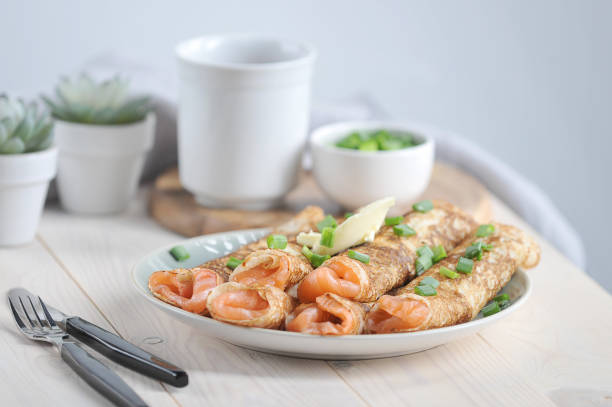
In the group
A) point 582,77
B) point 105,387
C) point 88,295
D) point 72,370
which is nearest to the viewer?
point 105,387

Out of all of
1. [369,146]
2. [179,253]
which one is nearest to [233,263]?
[179,253]

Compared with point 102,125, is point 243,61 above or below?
above

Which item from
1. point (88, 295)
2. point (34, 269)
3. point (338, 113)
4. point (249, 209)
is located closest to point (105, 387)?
point (88, 295)

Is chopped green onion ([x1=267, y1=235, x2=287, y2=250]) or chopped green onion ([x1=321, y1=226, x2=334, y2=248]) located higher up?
chopped green onion ([x1=321, y1=226, x2=334, y2=248])

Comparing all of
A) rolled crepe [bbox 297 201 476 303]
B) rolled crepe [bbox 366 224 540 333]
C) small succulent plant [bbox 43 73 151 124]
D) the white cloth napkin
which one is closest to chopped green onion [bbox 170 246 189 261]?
rolled crepe [bbox 297 201 476 303]

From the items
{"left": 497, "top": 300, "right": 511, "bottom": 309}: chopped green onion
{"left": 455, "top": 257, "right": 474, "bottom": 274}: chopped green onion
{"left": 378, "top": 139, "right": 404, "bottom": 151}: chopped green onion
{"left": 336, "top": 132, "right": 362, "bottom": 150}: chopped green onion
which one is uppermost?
{"left": 378, "top": 139, "right": 404, "bottom": 151}: chopped green onion

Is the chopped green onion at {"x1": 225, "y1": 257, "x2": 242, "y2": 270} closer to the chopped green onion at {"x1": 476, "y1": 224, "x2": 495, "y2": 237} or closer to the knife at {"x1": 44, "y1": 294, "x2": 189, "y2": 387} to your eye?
the knife at {"x1": 44, "y1": 294, "x2": 189, "y2": 387}

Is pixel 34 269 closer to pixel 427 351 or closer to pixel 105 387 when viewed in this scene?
pixel 105 387
